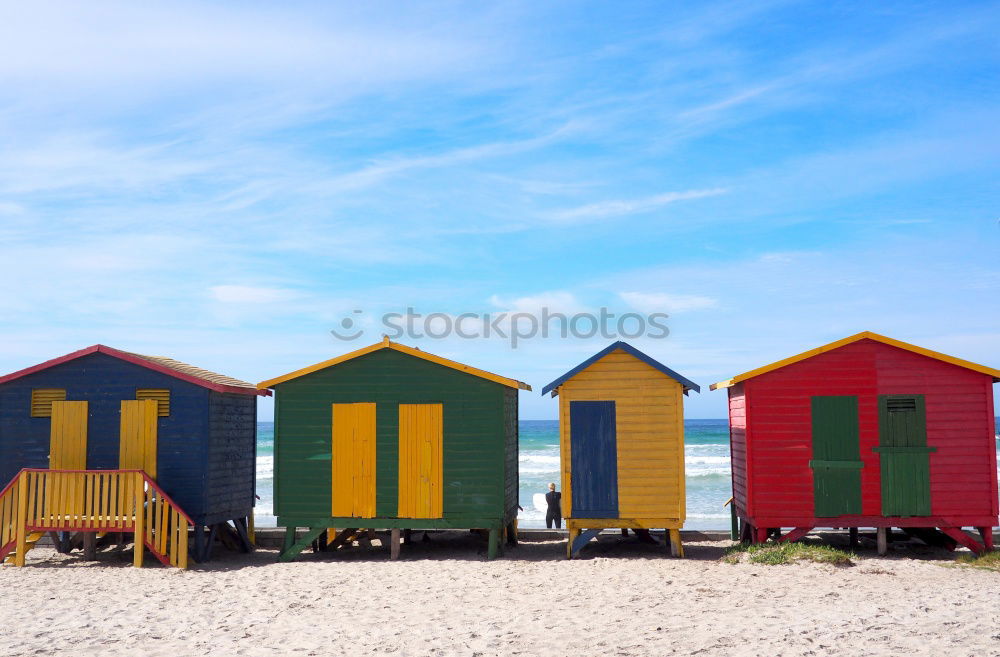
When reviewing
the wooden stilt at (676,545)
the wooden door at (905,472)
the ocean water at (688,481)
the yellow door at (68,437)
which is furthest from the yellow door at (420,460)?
the ocean water at (688,481)

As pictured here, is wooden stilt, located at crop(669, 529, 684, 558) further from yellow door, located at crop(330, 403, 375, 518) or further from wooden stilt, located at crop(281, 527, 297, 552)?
wooden stilt, located at crop(281, 527, 297, 552)

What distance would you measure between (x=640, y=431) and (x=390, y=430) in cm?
440

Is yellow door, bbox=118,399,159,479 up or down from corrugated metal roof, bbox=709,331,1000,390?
down

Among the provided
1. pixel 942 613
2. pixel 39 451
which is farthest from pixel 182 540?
pixel 942 613

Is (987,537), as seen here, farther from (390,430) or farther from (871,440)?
(390,430)

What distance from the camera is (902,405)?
15.4 m

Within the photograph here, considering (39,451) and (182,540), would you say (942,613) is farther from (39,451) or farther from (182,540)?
(39,451)

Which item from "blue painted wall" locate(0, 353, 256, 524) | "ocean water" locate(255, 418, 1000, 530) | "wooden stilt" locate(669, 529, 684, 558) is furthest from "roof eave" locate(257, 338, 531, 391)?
"ocean water" locate(255, 418, 1000, 530)

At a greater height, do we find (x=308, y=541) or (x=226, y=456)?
(x=226, y=456)

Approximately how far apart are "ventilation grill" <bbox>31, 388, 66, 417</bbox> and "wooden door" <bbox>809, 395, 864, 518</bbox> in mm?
13540

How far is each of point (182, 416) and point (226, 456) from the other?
131 cm

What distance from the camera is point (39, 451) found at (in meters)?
16.3

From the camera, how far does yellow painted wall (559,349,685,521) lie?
15383mm

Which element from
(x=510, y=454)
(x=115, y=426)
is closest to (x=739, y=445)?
(x=510, y=454)
